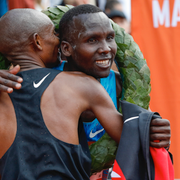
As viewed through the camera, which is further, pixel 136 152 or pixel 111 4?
pixel 111 4

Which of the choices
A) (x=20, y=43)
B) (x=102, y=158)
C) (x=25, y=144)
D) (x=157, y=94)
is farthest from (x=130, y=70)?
(x=157, y=94)

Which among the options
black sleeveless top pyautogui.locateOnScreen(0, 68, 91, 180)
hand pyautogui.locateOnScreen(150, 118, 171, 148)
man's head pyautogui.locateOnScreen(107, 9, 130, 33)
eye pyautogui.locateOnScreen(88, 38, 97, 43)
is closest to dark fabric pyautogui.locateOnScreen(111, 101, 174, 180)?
hand pyautogui.locateOnScreen(150, 118, 171, 148)

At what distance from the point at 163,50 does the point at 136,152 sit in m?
1.78

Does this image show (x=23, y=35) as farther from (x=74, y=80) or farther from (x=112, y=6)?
(x=112, y=6)

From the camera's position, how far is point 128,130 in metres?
1.10

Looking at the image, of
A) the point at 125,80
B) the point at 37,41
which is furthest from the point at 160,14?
the point at 37,41

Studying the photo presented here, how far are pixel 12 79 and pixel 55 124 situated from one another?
288 mm

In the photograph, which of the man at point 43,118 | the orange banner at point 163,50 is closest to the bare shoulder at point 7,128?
the man at point 43,118

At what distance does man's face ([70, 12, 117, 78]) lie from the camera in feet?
4.19

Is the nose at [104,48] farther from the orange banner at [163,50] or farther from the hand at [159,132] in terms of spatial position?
the orange banner at [163,50]

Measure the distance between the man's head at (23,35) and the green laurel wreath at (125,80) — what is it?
0.76ft

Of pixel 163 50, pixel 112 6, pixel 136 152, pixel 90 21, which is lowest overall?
pixel 163 50

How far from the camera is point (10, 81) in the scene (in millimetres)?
1124

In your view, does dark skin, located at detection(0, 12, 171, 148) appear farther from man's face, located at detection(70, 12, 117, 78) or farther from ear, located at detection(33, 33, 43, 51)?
ear, located at detection(33, 33, 43, 51)
